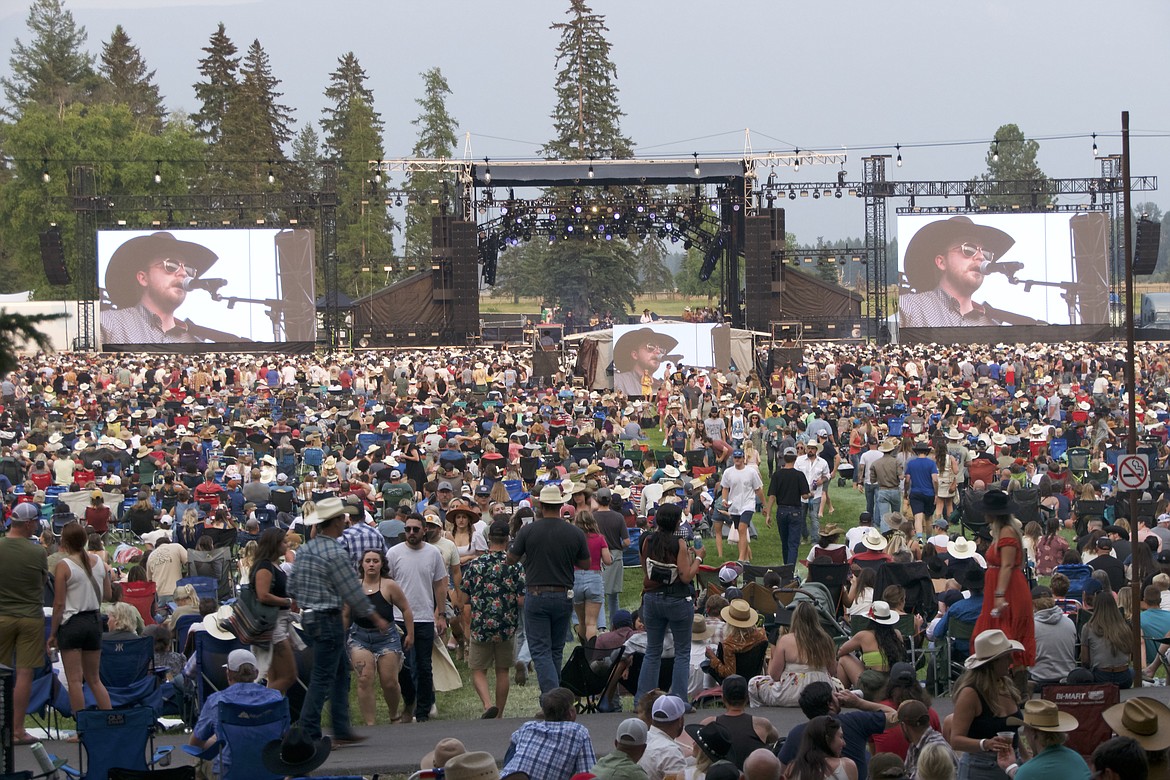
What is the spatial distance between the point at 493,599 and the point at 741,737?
7.59 feet

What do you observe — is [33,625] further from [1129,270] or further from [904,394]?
[904,394]

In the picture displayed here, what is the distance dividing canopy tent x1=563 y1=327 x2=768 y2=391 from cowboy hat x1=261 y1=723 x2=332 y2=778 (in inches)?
905

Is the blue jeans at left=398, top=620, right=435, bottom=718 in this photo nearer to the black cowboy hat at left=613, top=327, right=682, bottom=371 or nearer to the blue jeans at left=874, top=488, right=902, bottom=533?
the blue jeans at left=874, top=488, right=902, bottom=533

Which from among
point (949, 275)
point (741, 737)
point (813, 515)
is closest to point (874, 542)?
point (813, 515)

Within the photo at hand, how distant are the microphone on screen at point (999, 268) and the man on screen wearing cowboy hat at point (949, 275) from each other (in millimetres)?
120

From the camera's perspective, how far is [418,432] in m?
19.3

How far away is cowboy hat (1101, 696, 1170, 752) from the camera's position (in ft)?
17.4

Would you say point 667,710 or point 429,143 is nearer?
point 667,710

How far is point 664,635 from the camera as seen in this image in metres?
7.71

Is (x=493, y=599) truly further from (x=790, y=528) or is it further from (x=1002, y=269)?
(x=1002, y=269)

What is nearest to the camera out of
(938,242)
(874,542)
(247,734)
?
(247,734)

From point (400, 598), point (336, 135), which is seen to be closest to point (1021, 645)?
point (400, 598)

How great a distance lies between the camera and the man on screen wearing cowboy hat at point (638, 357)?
28.4 metres

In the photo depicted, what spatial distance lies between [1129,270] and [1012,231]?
3263cm
